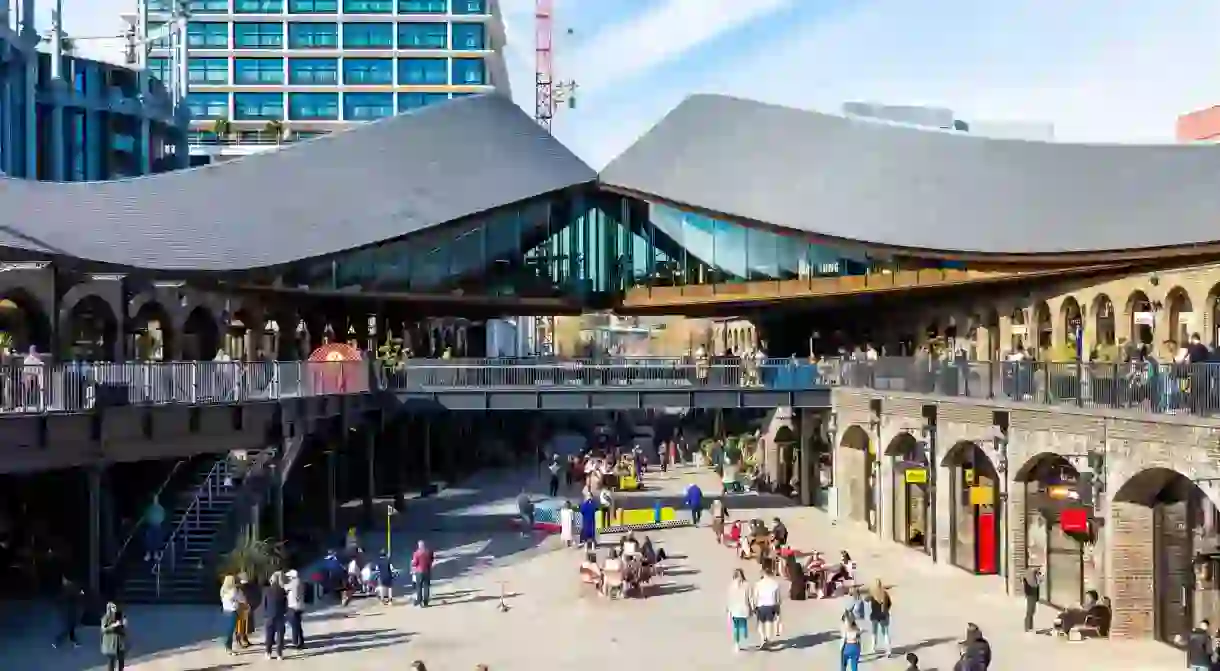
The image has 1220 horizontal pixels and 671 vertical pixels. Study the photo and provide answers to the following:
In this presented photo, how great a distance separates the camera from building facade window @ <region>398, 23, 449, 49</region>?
94.3 meters

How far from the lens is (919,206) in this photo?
42.8 metres

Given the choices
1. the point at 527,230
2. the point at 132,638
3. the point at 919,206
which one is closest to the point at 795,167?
the point at 919,206

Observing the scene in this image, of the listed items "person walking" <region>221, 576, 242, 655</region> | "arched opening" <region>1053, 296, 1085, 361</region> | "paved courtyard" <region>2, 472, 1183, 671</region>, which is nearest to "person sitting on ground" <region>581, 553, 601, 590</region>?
"paved courtyard" <region>2, 472, 1183, 671</region>

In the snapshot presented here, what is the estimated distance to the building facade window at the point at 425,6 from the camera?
309 ft

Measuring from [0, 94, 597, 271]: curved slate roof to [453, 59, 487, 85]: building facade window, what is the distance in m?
39.1

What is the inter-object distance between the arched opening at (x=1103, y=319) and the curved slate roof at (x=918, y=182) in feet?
4.94

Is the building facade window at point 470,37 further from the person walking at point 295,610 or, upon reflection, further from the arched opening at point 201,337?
the person walking at point 295,610

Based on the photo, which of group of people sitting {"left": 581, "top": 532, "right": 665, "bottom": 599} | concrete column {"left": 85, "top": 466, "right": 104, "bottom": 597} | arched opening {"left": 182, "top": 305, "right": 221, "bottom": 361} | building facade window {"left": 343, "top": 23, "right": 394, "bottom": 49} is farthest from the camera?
building facade window {"left": 343, "top": 23, "right": 394, "bottom": 49}

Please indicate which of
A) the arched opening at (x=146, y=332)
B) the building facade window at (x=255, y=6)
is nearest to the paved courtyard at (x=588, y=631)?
the arched opening at (x=146, y=332)

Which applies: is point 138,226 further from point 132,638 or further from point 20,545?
point 132,638

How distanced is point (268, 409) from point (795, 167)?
26.5 metres

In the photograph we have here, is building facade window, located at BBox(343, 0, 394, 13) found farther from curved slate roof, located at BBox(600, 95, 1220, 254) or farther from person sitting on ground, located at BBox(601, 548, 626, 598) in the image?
person sitting on ground, located at BBox(601, 548, 626, 598)

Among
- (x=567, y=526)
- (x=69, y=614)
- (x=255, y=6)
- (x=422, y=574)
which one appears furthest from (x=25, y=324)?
(x=255, y=6)

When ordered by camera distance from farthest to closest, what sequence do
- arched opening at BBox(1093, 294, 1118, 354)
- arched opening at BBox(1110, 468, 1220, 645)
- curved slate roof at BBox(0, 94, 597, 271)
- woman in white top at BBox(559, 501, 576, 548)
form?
1. curved slate roof at BBox(0, 94, 597, 271)
2. arched opening at BBox(1093, 294, 1118, 354)
3. woman in white top at BBox(559, 501, 576, 548)
4. arched opening at BBox(1110, 468, 1220, 645)
